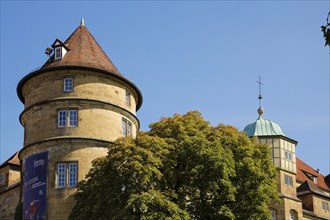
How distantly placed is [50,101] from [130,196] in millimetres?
10254

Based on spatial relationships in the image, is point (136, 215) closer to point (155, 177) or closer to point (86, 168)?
point (155, 177)

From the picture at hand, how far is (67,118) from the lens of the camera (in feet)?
127

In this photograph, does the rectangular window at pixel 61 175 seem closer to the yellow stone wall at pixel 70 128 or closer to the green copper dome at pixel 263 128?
the yellow stone wall at pixel 70 128

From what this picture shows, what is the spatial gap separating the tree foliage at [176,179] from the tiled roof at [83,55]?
6.56 m

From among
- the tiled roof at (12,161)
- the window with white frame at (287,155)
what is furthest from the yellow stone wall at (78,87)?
the window with white frame at (287,155)

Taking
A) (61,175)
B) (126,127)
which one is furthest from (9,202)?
(126,127)

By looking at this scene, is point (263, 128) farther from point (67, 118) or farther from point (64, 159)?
point (64, 159)

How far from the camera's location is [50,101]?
3916cm

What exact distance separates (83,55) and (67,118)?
4540 mm

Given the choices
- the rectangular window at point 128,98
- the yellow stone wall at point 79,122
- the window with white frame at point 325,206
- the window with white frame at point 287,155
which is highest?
the rectangular window at point 128,98

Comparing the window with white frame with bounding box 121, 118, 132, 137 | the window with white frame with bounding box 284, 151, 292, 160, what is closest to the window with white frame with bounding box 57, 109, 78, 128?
the window with white frame with bounding box 121, 118, 132, 137

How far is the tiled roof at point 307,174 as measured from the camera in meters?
59.5

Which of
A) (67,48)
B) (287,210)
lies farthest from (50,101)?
(287,210)

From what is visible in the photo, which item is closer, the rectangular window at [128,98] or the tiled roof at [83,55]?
the tiled roof at [83,55]
